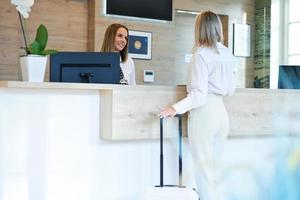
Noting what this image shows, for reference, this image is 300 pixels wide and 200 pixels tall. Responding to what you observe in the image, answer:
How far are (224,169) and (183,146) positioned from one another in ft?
0.89

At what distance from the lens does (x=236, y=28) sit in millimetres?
6074

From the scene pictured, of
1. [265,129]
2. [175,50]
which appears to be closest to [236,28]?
[175,50]

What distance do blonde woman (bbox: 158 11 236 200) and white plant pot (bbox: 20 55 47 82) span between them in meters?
0.68

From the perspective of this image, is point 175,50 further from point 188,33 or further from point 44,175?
point 44,175

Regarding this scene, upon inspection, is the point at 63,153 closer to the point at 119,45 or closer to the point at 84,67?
the point at 84,67

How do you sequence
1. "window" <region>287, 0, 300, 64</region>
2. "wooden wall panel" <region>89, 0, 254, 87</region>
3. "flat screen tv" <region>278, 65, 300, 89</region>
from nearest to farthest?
"flat screen tv" <region>278, 65, 300, 89</region>, "wooden wall panel" <region>89, 0, 254, 87</region>, "window" <region>287, 0, 300, 64</region>

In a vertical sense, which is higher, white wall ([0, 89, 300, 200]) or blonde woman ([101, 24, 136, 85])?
blonde woman ([101, 24, 136, 85])

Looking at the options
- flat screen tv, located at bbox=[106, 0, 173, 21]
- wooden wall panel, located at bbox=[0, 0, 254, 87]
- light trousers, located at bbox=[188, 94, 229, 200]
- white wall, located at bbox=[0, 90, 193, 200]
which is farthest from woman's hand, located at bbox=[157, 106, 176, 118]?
flat screen tv, located at bbox=[106, 0, 173, 21]

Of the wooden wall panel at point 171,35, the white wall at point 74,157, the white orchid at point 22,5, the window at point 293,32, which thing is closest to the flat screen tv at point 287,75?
the white wall at point 74,157

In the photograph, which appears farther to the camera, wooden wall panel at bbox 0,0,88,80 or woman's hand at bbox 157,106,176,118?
wooden wall panel at bbox 0,0,88,80

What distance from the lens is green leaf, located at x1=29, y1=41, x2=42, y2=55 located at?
250cm

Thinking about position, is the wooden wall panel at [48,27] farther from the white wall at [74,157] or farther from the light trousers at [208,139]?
the light trousers at [208,139]

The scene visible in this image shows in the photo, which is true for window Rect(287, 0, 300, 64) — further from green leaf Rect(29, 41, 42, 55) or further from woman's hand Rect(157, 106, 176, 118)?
green leaf Rect(29, 41, 42, 55)

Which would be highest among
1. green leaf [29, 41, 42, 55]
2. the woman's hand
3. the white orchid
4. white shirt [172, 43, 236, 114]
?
the white orchid
